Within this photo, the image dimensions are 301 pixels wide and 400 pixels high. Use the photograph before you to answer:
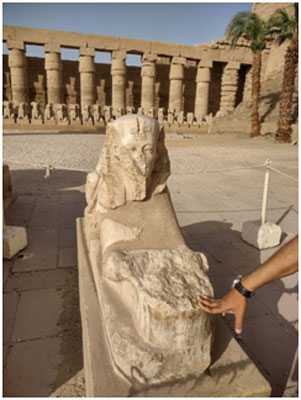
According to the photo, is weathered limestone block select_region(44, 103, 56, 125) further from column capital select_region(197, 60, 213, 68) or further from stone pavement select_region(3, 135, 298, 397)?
stone pavement select_region(3, 135, 298, 397)

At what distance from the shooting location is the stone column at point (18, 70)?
17342 millimetres

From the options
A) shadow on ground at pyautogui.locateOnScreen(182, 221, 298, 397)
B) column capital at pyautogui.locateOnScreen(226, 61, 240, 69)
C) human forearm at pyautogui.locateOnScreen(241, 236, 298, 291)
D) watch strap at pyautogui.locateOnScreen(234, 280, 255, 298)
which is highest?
column capital at pyautogui.locateOnScreen(226, 61, 240, 69)

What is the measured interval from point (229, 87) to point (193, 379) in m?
22.7

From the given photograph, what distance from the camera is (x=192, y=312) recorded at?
150 cm

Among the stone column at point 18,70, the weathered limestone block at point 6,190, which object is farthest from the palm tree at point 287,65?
the stone column at point 18,70

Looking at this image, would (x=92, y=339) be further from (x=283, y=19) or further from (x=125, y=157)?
(x=283, y=19)

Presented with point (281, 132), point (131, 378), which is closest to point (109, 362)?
point (131, 378)

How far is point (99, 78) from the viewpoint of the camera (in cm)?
2353

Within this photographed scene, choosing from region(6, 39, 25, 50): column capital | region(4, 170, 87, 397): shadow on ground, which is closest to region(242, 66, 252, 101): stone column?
region(6, 39, 25, 50): column capital

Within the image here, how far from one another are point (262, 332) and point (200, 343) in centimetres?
108

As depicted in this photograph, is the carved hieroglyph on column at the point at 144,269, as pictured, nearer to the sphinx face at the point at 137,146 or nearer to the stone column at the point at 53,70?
the sphinx face at the point at 137,146

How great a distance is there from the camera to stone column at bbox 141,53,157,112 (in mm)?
19094

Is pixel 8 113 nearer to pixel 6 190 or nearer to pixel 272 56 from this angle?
pixel 6 190

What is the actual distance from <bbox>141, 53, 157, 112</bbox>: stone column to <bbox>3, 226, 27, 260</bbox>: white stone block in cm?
1703
